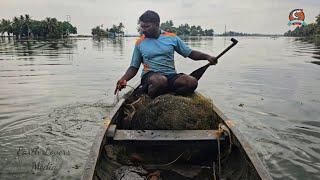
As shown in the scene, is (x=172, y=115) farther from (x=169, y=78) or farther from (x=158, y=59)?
(x=158, y=59)

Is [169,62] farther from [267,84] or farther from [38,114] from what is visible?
[267,84]

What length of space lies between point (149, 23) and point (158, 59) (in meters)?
0.58

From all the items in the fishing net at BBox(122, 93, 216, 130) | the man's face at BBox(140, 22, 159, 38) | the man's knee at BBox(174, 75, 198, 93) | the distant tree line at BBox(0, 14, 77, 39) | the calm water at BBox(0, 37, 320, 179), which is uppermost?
the distant tree line at BBox(0, 14, 77, 39)

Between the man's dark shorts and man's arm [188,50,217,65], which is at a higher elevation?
man's arm [188,50,217,65]

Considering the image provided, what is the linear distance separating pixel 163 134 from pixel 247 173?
1.07 meters

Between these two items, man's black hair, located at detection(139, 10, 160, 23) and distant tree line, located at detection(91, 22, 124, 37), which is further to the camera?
distant tree line, located at detection(91, 22, 124, 37)

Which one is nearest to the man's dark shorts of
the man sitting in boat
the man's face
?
the man sitting in boat

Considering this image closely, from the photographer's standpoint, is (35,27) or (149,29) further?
(35,27)

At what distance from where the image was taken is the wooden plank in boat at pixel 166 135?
3.89 m

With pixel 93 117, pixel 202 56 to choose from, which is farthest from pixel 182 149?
pixel 93 117

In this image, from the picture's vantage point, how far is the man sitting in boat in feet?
16.9

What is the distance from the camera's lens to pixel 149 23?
17.3 ft

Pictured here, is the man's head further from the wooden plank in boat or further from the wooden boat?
the wooden plank in boat

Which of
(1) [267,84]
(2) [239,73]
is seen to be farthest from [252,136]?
(2) [239,73]
